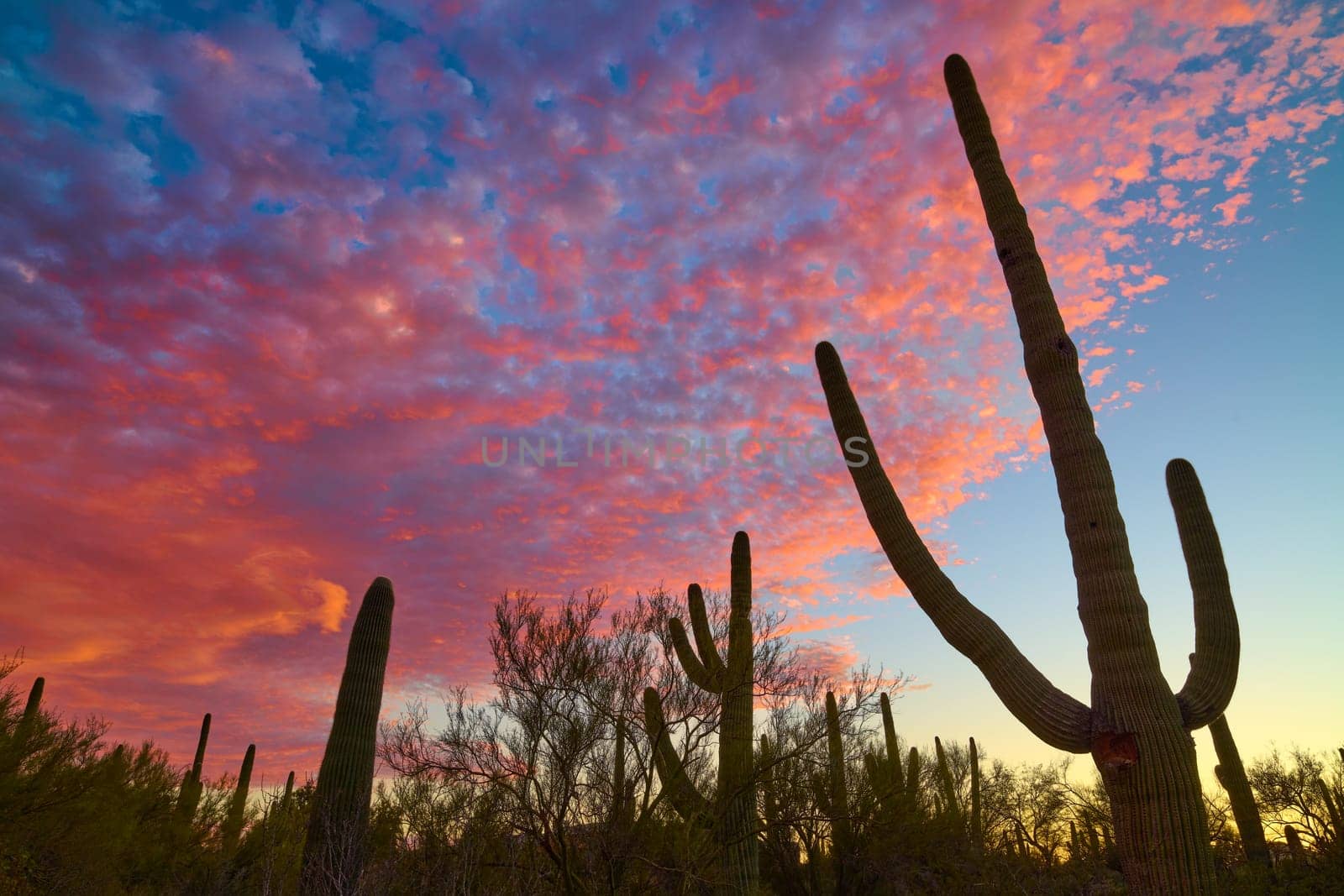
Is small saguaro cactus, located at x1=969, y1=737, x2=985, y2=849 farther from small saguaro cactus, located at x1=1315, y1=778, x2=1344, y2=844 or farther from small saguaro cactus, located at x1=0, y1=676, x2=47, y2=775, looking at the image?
small saguaro cactus, located at x1=0, y1=676, x2=47, y2=775

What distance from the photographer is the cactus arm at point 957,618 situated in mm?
5254

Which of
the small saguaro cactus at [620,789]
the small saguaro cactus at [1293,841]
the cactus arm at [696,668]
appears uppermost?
the cactus arm at [696,668]

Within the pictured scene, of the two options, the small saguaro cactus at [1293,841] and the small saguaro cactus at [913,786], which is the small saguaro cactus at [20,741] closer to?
the small saguaro cactus at [913,786]

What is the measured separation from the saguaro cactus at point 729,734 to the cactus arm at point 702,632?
0.01 metres

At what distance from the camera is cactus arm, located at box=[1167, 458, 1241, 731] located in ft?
17.3

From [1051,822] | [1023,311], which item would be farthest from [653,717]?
[1051,822]

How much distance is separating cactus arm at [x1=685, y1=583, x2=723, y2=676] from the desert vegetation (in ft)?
0.15

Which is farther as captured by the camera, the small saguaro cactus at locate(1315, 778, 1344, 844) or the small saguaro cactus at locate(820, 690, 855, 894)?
the small saguaro cactus at locate(1315, 778, 1344, 844)

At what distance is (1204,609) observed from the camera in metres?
6.12

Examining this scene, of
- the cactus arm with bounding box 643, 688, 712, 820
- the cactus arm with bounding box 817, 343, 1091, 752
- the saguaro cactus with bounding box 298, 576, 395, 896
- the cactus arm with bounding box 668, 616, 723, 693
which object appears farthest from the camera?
the cactus arm with bounding box 668, 616, 723, 693

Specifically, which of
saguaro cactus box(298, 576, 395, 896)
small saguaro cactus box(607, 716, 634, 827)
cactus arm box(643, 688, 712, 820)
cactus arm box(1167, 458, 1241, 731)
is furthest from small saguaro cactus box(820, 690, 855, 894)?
cactus arm box(1167, 458, 1241, 731)

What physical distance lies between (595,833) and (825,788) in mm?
5439

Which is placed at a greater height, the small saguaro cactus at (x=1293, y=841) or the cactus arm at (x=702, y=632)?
the cactus arm at (x=702, y=632)

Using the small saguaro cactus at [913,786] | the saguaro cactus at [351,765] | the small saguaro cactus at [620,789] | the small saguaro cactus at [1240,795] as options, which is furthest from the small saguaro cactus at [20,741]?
the small saguaro cactus at [1240,795]
